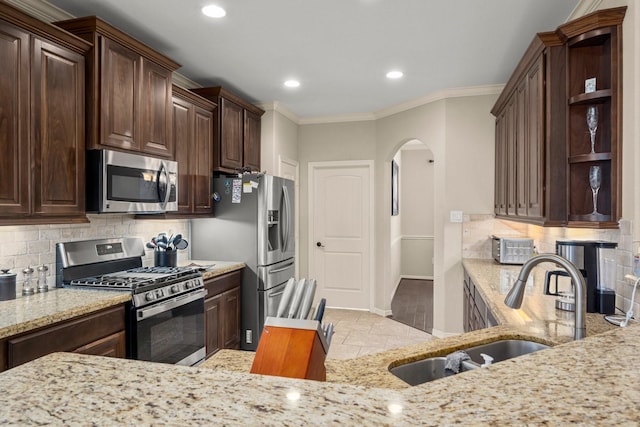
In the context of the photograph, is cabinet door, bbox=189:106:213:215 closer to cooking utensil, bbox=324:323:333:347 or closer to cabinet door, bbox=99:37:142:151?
cabinet door, bbox=99:37:142:151

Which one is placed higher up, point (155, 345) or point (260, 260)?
point (260, 260)

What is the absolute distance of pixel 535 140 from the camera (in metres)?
2.62

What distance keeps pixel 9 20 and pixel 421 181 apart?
6814 mm

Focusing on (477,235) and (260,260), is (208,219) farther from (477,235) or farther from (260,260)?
(477,235)

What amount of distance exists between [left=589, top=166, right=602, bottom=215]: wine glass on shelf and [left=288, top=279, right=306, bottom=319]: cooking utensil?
6.44 feet

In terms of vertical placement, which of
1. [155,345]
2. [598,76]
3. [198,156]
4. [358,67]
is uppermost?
[358,67]

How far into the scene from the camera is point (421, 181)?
7875 millimetres

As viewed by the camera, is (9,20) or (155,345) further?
(155,345)

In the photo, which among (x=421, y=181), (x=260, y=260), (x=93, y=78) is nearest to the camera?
(x=93, y=78)

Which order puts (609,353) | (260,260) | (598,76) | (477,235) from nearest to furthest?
(609,353), (598,76), (260,260), (477,235)

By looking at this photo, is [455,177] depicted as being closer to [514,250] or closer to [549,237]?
[514,250]

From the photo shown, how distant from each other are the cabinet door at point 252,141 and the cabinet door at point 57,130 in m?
2.12

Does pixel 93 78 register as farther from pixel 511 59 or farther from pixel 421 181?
pixel 421 181

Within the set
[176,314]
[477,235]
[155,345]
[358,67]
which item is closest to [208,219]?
[176,314]
